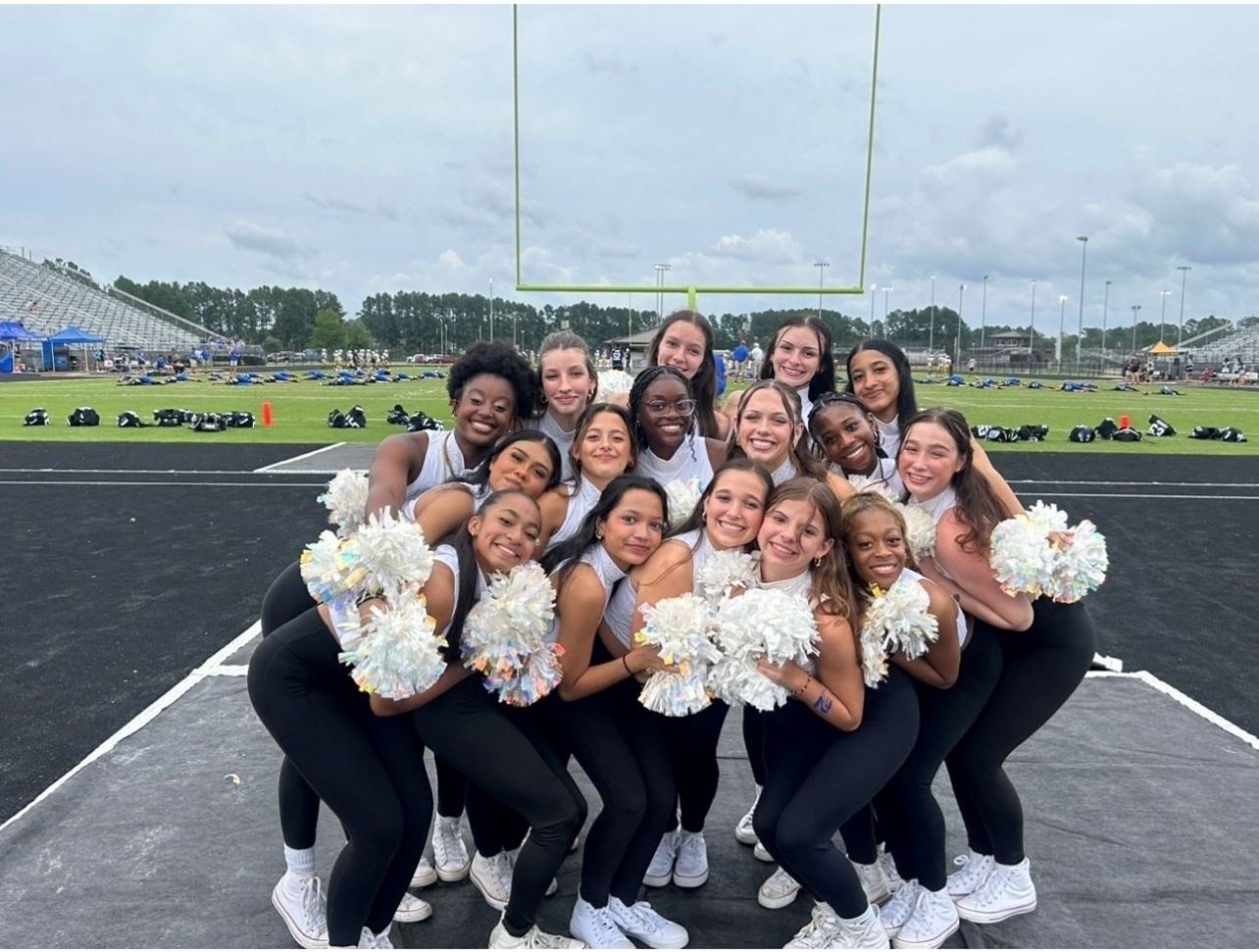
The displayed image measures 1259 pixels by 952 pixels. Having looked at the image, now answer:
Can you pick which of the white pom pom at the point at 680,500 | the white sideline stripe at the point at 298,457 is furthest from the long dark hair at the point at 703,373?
the white sideline stripe at the point at 298,457

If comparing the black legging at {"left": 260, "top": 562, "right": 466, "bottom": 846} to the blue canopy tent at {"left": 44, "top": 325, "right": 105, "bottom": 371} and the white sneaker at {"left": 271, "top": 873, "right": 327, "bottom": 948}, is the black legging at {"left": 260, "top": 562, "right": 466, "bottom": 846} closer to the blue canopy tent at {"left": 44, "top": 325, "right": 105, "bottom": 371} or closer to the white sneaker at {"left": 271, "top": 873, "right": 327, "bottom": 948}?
the white sneaker at {"left": 271, "top": 873, "right": 327, "bottom": 948}

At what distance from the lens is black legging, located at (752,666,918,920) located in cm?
242

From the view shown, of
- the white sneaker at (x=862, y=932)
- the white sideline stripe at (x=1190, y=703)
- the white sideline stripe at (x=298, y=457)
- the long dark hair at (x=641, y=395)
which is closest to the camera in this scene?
the white sneaker at (x=862, y=932)

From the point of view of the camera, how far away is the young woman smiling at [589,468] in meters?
2.71

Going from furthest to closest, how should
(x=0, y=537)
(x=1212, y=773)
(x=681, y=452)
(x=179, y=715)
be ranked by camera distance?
(x=0, y=537) < (x=179, y=715) < (x=1212, y=773) < (x=681, y=452)

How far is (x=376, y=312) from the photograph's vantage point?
110 meters

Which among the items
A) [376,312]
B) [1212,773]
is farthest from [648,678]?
[376,312]

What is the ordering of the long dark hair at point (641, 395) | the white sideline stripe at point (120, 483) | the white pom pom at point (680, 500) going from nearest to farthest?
the white pom pom at point (680, 500) < the long dark hair at point (641, 395) < the white sideline stripe at point (120, 483)

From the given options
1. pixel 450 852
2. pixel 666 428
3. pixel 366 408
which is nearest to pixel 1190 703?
pixel 666 428

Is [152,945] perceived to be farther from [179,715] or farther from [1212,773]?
[1212,773]

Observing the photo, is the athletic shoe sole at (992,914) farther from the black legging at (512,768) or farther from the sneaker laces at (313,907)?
the sneaker laces at (313,907)

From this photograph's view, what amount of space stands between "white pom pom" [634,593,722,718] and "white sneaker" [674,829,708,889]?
80 cm

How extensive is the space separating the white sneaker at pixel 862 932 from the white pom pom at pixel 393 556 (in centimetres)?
157

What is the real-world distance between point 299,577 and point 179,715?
76.2 inches
